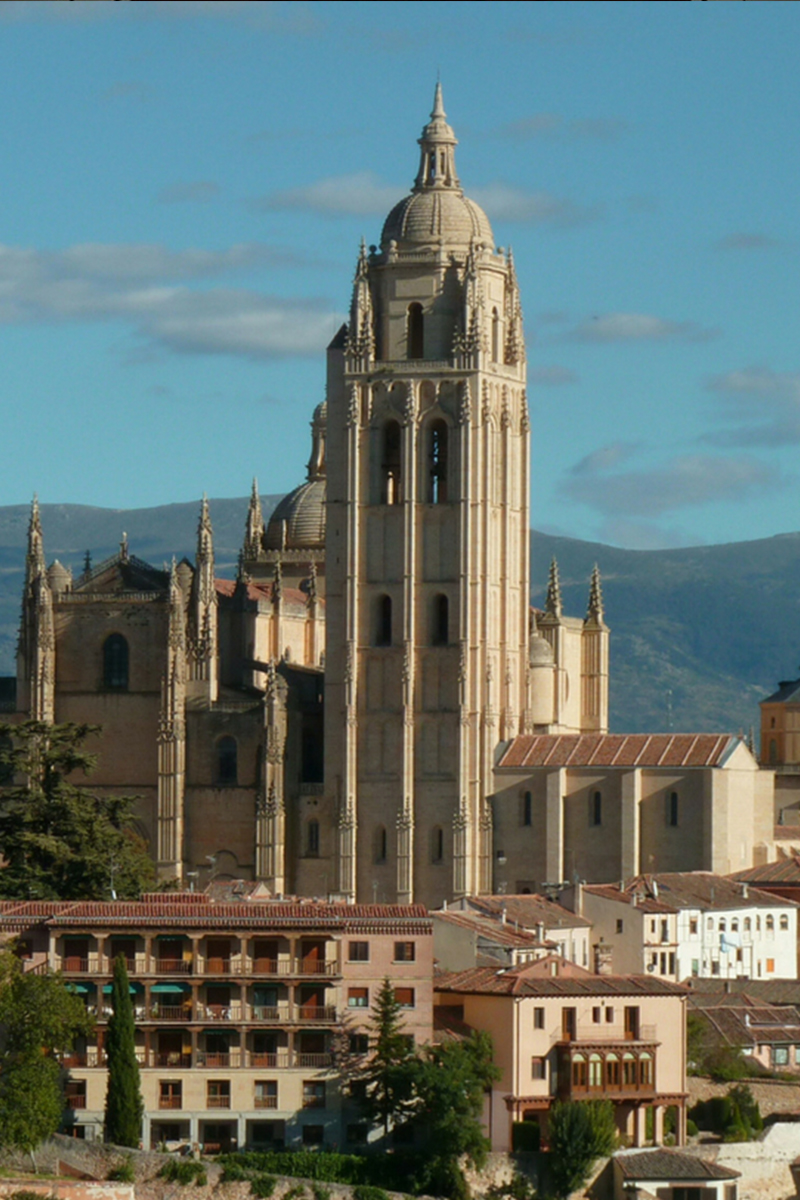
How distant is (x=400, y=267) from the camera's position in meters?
106

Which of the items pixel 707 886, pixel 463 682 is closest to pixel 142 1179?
pixel 707 886

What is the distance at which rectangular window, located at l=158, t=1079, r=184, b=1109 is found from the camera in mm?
69500

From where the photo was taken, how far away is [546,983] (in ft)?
233

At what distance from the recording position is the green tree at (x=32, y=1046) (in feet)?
214

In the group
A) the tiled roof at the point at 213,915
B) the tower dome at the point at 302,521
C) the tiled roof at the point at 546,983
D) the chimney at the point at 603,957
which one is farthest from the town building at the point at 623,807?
the tiled roof at the point at 213,915

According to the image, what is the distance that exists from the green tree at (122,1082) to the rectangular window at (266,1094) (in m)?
2.57

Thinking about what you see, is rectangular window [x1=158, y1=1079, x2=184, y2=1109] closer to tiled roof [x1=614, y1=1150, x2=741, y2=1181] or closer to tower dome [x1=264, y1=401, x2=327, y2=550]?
tiled roof [x1=614, y1=1150, x2=741, y2=1181]

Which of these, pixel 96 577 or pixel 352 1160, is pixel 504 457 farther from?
pixel 352 1160

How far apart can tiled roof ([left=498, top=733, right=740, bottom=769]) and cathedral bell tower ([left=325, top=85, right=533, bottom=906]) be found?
1.05m

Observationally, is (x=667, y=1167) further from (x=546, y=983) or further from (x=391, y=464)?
(x=391, y=464)

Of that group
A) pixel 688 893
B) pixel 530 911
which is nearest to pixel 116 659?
pixel 688 893

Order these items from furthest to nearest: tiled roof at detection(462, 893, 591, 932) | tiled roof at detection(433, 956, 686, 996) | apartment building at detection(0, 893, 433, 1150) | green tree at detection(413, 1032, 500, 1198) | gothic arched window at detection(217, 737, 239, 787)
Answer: gothic arched window at detection(217, 737, 239, 787) → tiled roof at detection(462, 893, 591, 932) → tiled roof at detection(433, 956, 686, 996) → apartment building at detection(0, 893, 433, 1150) → green tree at detection(413, 1032, 500, 1198)

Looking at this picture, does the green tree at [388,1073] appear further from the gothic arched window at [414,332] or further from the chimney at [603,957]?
the gothic arched window at [414,332]

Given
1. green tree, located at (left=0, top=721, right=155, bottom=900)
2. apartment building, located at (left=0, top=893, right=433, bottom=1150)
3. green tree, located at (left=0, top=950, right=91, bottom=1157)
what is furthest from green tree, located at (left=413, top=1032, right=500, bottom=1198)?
green tree, located at (left=0, top=721, right=155, bottom=900)
